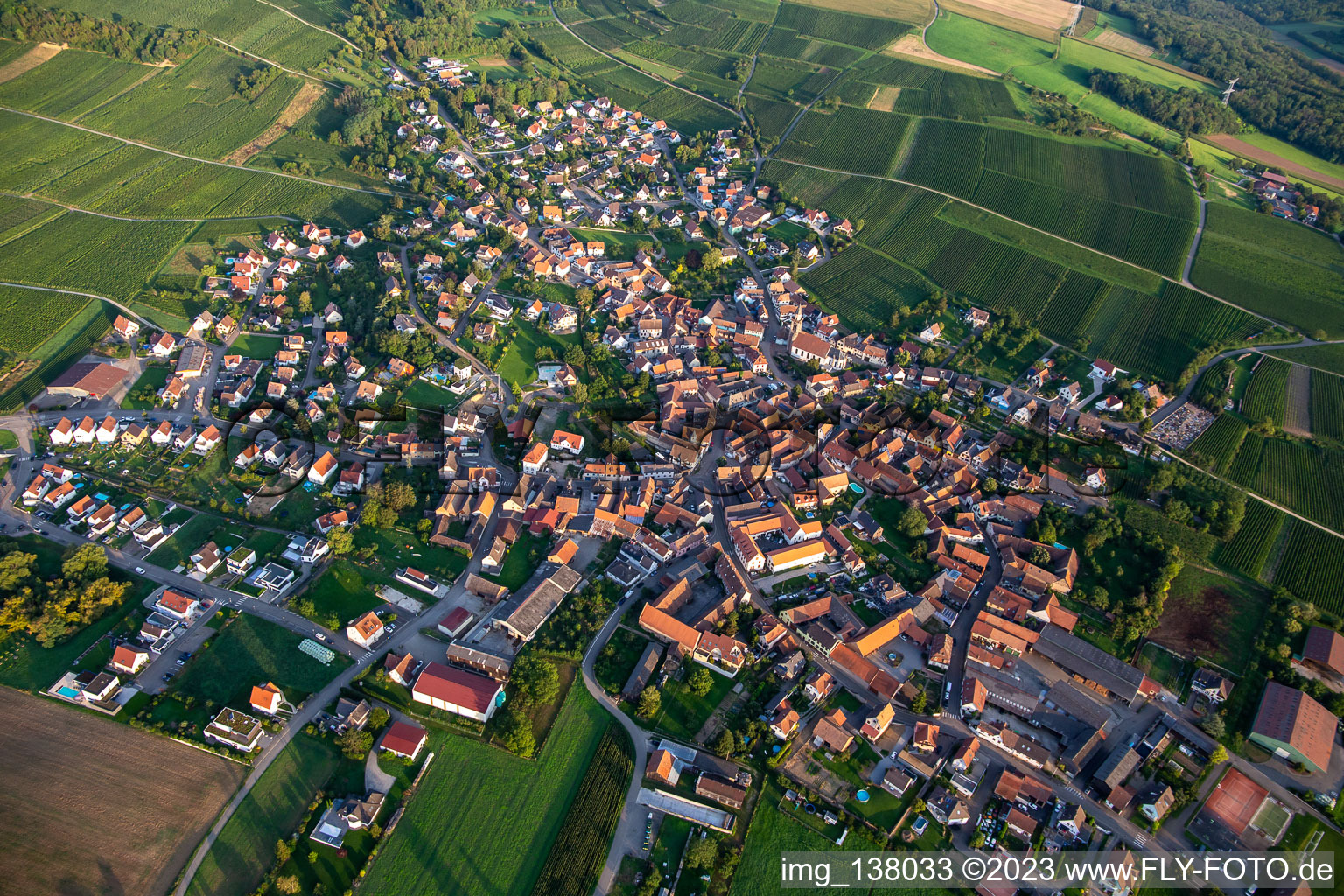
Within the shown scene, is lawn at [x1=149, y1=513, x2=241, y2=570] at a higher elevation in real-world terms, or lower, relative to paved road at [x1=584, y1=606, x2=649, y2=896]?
lower

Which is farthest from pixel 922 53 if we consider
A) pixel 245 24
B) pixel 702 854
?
pixel 702 854

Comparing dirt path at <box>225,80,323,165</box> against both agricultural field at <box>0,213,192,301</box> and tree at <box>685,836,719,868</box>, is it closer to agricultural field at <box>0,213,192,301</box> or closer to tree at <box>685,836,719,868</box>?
agricultural field at <box>0,213,192,301</box>

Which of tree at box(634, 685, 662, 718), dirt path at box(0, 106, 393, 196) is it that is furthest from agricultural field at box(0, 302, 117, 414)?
tree at box(634, 685, 662, 718)

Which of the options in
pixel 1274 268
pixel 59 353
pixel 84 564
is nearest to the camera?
pixel 84 564

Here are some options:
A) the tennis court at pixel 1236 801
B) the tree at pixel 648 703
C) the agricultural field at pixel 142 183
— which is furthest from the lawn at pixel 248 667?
the agricultural field at pixel 142 183

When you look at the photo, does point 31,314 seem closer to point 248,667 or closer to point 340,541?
point 340,541

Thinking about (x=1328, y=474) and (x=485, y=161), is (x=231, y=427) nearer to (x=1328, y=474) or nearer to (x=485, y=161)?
(x=485, y=161)
